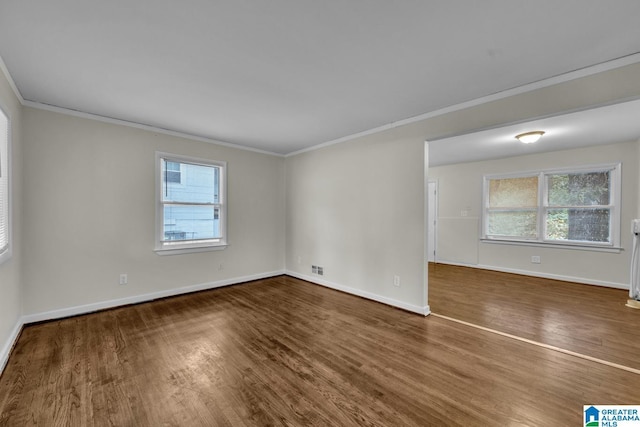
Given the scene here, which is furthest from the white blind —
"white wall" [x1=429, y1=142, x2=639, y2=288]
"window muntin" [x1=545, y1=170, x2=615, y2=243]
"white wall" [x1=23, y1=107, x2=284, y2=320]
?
"window muntin" [x1=545, y1=170, x2=615, y2=243]

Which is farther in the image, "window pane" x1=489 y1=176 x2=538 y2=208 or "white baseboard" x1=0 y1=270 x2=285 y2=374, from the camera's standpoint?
"window pane" x1=489 y1=176 x2=538 y2=208

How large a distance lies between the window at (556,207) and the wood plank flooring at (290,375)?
3702mm

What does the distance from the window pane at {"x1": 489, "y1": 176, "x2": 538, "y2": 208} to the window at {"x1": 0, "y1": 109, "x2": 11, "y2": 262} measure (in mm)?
7433

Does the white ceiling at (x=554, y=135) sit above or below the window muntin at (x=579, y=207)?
above

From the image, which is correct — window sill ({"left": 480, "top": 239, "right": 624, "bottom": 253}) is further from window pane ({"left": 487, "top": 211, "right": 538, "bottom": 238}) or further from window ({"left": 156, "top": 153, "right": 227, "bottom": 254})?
window ({"left": 156, "top": 153, "right": 227, "bottom": 254})

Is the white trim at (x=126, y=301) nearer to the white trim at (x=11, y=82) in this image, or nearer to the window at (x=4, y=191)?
the window at (x=4, y=191)

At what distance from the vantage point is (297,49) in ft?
6.27

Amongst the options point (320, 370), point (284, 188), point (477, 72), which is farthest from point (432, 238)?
point (320, 370)

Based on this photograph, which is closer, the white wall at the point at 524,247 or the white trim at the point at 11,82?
the white trim at the point at 11,82

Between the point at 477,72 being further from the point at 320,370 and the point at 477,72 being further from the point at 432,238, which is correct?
the point at 432,238

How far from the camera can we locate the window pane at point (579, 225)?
4.56 metres

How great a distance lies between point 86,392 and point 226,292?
2.29 meters

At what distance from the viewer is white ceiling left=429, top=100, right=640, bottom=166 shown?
3.02 metres

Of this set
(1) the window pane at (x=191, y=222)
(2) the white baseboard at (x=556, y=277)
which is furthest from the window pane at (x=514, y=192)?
(1) the window pane at (x=191, y=222)
